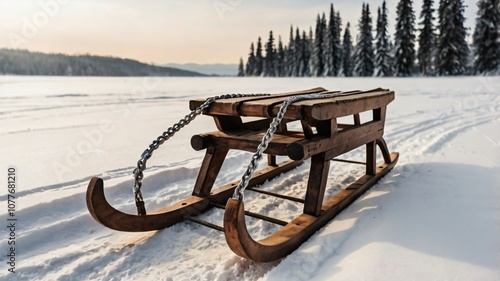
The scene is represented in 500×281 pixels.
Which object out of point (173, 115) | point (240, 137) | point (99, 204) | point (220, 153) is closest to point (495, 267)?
point (240, 137)

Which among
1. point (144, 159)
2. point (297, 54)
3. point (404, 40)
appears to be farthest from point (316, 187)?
point (297, 54)

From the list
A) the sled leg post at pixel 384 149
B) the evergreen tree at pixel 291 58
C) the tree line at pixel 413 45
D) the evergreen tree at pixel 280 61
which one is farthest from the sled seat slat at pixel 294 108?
the evergreen tree at pixel 280 61

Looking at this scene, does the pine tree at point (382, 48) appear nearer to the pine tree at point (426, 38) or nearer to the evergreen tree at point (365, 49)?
the evergreen tree at point (365, 49)

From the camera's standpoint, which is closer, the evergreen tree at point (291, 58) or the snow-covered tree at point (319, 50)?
the snow-covered tree at point (319, 50)

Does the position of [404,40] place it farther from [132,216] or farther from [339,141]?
[132,216]

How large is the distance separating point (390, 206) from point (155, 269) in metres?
1.78

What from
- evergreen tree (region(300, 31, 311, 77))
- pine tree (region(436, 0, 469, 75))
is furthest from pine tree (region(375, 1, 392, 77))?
evergreen tree (region(300, 31, 311, 77))

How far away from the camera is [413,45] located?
39594mm

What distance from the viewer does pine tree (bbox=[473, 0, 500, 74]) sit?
33625mm

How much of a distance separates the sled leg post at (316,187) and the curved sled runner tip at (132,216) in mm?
859

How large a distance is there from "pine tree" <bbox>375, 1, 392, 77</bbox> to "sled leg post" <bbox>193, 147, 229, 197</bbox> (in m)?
41.3

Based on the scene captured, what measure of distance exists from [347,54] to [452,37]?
18232mm

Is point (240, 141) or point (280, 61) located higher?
point (280, 61)

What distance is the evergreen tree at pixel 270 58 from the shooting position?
217 feet
